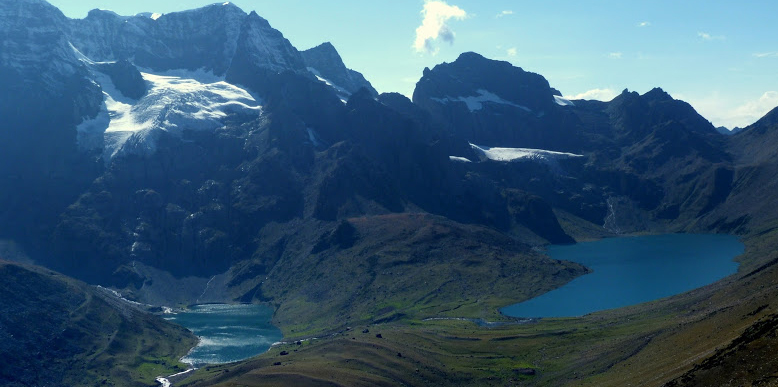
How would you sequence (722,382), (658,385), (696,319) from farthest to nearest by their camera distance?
(696,319) < (658,385) < (722,382)

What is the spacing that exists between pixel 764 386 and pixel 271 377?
124 m

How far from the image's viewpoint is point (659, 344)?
177625mm

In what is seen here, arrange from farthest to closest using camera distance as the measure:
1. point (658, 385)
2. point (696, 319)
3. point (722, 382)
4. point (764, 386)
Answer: point (696, 319) < point (658, 385) < point (722, 382) < point (764, 386)

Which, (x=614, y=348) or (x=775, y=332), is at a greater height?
(x=775, y=332)

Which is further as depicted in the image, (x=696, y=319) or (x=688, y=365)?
(x=696, y=319)

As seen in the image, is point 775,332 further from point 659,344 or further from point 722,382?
point 659,344

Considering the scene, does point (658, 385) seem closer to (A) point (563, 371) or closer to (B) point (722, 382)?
(B) point (722, 382)

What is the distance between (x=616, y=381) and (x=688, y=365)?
89.9ft

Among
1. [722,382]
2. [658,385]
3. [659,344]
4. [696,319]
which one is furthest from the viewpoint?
[696,319]

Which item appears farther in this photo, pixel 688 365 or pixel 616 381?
pixel 616 381

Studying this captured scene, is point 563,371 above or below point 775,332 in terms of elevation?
below

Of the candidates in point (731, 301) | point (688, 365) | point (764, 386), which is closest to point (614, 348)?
point (731, 301)

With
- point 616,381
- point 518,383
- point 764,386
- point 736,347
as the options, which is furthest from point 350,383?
point 764,386

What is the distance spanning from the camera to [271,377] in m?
196
